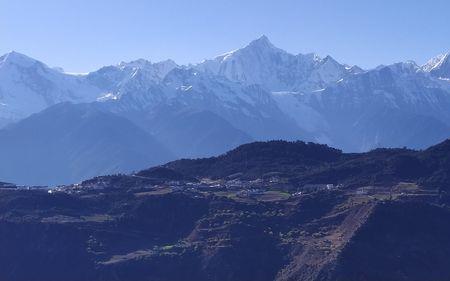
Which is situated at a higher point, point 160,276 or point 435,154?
point 435,154

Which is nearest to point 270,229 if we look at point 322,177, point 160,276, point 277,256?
point 277,256

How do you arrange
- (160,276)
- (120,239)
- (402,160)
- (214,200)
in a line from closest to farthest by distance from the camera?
1. (160,276)
2. (120,239)
3. (214,200)
4. (402,160)

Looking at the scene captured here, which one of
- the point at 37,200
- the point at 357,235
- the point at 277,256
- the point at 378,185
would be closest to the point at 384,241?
the point at 357,235

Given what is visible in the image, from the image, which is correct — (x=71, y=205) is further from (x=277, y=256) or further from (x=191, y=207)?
(x=277, y=256)

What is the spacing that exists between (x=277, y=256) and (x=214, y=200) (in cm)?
2265

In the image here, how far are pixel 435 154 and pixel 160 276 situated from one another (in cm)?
6227

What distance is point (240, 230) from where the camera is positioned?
153 m

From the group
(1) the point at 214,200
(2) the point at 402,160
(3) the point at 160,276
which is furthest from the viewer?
(2) the point at 402,160

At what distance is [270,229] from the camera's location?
154875mm

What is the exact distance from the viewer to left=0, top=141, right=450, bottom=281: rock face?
14275 centimetres

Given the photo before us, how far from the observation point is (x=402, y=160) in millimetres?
182000

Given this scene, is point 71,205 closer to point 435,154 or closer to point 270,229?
point 270,229

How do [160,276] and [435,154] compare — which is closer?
[160,276]

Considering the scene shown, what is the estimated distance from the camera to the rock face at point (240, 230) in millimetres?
142750
